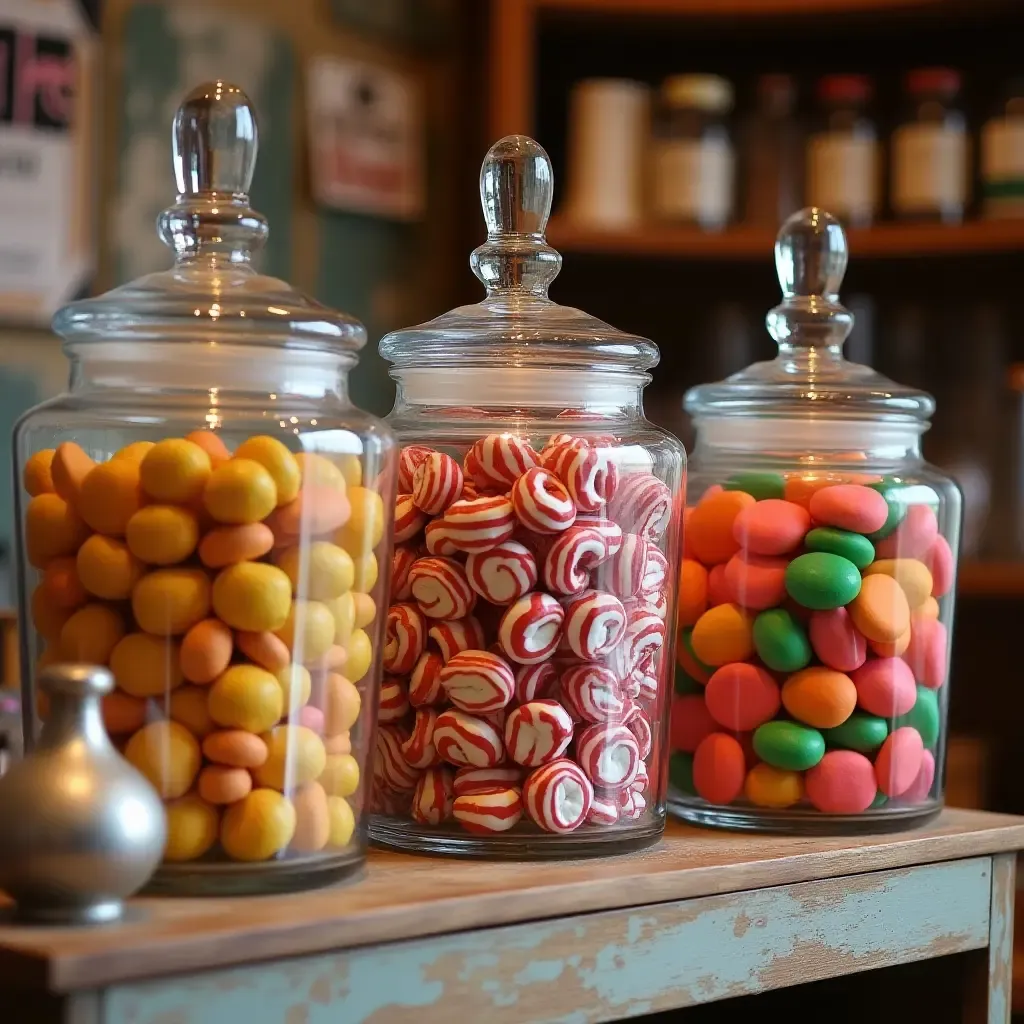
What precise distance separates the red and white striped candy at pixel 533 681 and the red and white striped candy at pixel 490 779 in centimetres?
3

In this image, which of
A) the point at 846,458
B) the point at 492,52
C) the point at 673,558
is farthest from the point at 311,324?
the point at 492,52

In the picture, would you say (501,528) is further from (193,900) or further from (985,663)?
(985,663)

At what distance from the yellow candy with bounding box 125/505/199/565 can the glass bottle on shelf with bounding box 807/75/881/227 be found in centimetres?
142

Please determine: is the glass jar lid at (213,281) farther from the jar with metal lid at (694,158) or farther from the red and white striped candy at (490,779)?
the jar with metal lid at (694,158)

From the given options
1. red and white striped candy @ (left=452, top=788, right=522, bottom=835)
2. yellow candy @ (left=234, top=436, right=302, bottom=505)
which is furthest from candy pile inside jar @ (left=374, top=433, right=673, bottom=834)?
yellow candy @ (left=234, top=436, right=302, bottom=505)

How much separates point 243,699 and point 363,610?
7 centimetres

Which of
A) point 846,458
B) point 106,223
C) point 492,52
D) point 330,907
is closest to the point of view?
point 330,907

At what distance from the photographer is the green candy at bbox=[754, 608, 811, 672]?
74 cm

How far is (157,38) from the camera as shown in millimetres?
1743

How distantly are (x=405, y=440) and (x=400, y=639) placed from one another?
10 centimetres

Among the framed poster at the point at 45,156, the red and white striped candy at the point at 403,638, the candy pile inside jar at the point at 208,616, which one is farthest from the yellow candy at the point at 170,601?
the framed poster at the point at 45,156

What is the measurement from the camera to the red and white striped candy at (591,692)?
26.1 inches

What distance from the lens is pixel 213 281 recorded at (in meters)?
0.62

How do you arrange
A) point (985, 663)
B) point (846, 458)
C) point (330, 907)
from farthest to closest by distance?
point (985, 663), point (846, 458), point (330, 907)
